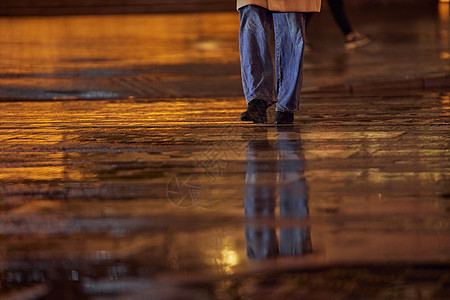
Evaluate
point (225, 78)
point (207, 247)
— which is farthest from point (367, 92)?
point (207, 247)

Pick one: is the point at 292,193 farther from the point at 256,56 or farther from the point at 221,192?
the point at 256,56

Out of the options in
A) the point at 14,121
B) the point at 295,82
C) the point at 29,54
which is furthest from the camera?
the point at 29,54

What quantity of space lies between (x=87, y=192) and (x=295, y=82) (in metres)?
2.58

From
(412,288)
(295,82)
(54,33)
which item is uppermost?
(54,33)

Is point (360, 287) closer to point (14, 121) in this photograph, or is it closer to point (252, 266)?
point (252, 266)

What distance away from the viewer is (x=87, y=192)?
163 inches

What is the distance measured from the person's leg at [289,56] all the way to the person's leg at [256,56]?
0.08m

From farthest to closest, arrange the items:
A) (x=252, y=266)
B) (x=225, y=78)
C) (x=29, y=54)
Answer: (x=29, y=54), (x=225, y=78), (x=252, y=266)

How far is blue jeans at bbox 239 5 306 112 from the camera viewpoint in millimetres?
6277

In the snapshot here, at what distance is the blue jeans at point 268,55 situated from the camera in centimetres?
628

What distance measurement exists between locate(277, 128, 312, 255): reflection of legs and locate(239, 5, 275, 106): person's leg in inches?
19.6

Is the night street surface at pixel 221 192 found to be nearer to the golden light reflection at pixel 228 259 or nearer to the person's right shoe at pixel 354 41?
the golden light reflection at pixel 228 259

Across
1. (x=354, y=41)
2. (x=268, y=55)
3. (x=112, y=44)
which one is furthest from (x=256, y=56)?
(x=112, y=44)

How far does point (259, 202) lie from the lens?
385 cm
